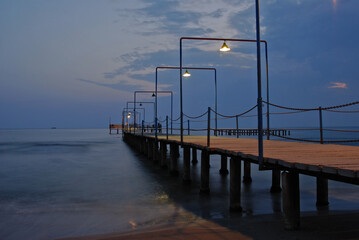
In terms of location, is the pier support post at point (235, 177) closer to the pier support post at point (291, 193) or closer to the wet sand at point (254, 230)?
the wet sand at point (254, 230)

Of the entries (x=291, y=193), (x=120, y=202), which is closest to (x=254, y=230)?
(x=291, y=193)

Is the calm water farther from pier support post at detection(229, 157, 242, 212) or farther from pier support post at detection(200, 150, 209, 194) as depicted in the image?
pier support post at detection(229, 157, 242, 212)

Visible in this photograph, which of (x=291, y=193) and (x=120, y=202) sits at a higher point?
(x=291, y=193)

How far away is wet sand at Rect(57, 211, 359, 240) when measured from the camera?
19.3 feet

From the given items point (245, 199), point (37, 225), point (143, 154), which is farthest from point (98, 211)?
point (143, 154)

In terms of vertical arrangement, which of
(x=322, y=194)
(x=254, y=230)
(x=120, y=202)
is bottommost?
(x=120, y=202)

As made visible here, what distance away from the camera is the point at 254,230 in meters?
6.36

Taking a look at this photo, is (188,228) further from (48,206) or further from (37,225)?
(48,206)

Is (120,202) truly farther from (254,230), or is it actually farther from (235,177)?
(254,230)

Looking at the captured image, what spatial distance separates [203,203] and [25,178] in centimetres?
1031

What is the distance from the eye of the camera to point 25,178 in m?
15.6

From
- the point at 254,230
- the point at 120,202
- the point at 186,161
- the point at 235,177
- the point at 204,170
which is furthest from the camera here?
the point at 186,161

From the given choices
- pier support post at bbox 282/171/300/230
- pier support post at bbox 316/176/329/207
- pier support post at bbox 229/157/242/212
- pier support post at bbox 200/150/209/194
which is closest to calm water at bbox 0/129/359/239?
pier support post at bbox 316/176/329/207

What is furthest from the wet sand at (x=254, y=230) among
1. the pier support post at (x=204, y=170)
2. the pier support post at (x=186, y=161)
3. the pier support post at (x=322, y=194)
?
the pier support post at (x=186, y=161)
